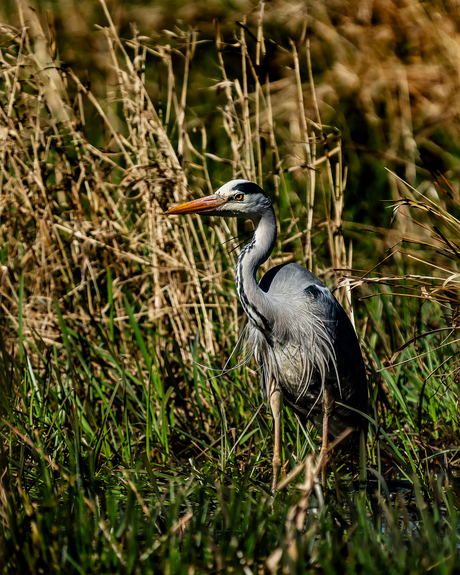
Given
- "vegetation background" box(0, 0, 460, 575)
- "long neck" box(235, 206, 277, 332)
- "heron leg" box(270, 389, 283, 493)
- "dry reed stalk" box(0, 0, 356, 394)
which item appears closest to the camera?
"vegetation background" box(0, 0, 460, 575)

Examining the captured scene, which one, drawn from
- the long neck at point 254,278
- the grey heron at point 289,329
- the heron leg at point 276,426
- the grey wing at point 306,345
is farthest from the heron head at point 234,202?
the heron leg at point 276,426

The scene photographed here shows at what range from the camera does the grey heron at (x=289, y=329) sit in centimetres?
362

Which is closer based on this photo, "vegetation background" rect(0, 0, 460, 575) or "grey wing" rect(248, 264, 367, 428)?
"vegetation background" rect(0, 0, 460, 575)

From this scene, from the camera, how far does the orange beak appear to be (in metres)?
3.65

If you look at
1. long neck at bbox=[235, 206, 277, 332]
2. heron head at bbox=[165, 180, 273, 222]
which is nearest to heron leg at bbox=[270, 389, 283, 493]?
long neck at bbox=[235, 206, 277, 332]

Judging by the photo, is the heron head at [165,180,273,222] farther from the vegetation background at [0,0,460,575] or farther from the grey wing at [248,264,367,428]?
the vegetation background at [0,0,460,575]

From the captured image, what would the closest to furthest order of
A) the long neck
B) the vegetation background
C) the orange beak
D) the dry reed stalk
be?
the vegetation background → the long neck → the orange beak → the dry reed stalk

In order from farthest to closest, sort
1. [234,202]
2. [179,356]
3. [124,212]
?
[124,212], [179,356], [234,202]

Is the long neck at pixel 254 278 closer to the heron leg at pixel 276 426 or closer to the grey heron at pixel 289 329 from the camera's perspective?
the grey heron at pixel 289 329

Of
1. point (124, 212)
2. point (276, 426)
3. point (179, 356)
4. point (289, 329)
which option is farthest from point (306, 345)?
point (124, 212)

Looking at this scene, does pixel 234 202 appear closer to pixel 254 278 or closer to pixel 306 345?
pixel 254 278

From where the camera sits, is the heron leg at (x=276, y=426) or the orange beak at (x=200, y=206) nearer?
the heron leg at (x=276, y=426)

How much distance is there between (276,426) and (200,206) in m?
1.18

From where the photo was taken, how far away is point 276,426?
141 inches
